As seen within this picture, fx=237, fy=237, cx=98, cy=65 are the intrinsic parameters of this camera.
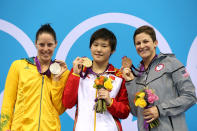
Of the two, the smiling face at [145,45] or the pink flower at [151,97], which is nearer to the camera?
the pink flower at [151,97]

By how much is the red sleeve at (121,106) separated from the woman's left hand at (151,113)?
25 cm

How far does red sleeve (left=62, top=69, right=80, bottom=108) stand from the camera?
2.13 metres

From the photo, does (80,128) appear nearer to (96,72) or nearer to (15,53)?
(96,72)

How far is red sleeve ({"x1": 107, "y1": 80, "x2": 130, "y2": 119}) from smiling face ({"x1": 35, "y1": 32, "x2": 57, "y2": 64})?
0.76m

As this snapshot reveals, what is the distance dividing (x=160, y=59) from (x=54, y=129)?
1149 mm

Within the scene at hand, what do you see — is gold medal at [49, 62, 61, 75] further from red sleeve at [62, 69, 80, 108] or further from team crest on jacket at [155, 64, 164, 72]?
team crest on jacket at [155, 64, 164, 72]

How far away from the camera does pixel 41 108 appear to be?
6.91 feet

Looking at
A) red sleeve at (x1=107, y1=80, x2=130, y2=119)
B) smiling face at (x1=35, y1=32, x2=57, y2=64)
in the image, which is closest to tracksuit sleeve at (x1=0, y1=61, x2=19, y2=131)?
smiling face at (x1=35, y1=32, x2=57, y2=64)

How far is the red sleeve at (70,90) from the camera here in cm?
213

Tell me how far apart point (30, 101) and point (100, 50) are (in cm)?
79

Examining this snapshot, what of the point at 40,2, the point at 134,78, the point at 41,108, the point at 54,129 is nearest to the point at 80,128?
the point at 54,129

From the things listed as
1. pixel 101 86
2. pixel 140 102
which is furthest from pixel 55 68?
pixel 140 102

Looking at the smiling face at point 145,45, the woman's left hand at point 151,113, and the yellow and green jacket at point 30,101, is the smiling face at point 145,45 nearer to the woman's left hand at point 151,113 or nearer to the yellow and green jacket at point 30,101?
the woman's left hand at point 151,113

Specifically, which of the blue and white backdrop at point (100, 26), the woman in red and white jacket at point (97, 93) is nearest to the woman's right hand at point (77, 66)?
the woman in red and white jacket at point (97, 93)
